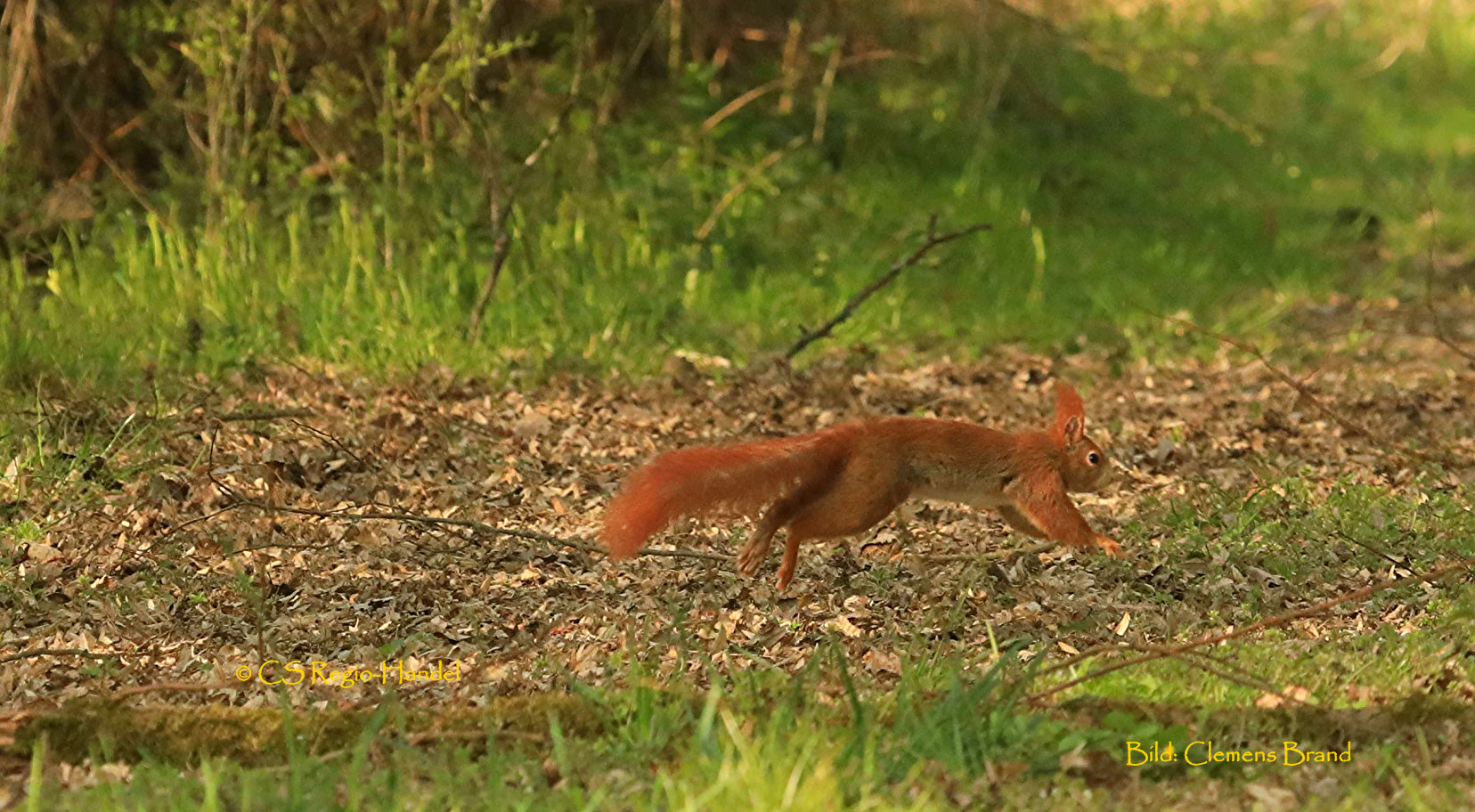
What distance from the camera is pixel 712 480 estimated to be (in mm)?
4523

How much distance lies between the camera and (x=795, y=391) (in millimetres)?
6941

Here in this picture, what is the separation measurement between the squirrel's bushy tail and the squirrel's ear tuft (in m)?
0.60

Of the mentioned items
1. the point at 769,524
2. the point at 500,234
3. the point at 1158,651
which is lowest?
the point at 500,234

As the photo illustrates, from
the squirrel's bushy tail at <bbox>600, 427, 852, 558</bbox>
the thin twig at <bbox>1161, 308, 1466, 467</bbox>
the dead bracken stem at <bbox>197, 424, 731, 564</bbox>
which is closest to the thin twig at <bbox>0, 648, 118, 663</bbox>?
the dead bracken stem at <bbox>197, 424, 731, 564</bbox>

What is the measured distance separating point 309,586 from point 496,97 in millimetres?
4562

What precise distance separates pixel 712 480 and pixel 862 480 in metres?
0.40

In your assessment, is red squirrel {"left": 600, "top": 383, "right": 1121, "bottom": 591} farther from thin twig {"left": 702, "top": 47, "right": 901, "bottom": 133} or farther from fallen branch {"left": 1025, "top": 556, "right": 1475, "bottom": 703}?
thin twig {"left": 702, "top": 47, "right": 901, "bottom": 133}

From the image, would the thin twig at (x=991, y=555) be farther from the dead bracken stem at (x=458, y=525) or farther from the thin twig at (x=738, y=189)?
the thin twig at (x=738, y=189)

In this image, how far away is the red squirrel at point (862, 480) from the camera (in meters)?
4.45

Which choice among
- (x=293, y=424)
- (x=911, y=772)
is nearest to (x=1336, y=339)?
(x=293, y=424)

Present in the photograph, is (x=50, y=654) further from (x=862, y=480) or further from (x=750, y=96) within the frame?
(x=750, y=96)

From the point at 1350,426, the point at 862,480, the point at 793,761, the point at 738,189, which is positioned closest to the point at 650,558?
the point at 862,480

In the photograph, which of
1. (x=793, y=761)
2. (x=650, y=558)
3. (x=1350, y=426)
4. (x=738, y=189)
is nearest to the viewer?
(x=793, y=761)

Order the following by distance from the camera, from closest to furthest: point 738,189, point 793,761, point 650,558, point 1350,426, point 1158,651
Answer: point 793,761, point 1158,651, point 1350,426, point 650,558, point 738,189
